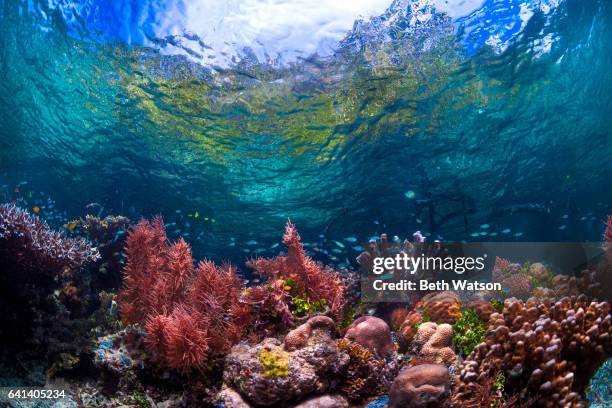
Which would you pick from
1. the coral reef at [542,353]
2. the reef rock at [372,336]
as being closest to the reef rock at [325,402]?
the reef rock at [372,336]

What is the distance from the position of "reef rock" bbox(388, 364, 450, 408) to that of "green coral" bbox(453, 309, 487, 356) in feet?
5.10

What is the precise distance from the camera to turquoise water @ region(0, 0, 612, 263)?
13297 millimetres

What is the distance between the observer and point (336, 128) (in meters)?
18.6

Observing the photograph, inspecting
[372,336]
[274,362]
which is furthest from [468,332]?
[274,362]

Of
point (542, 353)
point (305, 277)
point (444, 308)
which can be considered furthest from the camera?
point (444, 308)

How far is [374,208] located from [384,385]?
2449 centimetres

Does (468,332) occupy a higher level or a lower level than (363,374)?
higher

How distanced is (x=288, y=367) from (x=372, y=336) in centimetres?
171

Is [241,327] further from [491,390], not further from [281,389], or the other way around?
[491,390]

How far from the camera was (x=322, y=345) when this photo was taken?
473 centimetres

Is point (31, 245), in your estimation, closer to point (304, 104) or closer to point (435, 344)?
point (435, 344)

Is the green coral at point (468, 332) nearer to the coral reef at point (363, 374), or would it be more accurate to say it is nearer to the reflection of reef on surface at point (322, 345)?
the reflection of reef on surface at point (322, 345)

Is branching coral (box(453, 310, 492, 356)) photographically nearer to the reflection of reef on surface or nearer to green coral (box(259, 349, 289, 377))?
the reflection of reef on surface

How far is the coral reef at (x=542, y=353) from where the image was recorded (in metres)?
4.56
